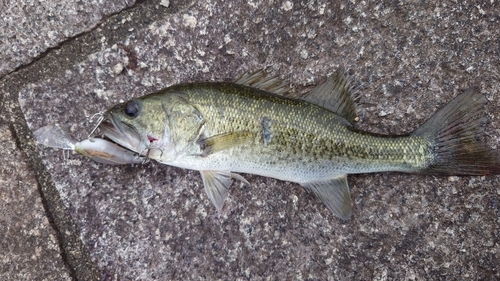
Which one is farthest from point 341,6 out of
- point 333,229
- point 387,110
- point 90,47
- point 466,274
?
point 466,274

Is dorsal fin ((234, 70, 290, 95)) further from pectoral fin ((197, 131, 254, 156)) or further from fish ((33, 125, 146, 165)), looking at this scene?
fish ((33, 125, 146, 165))

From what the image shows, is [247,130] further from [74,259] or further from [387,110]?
[74,259]

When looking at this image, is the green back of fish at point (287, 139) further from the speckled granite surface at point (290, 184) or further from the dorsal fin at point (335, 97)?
the speckled granite surface at point (290, 184)

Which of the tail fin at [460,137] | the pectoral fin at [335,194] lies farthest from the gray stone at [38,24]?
the tail fin at [460,137]

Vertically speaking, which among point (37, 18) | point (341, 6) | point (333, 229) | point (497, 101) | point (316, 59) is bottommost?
point (333, 229)

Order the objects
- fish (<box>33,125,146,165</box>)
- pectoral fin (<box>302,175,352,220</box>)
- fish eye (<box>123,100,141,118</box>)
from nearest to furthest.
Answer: fish eye (<box>123,100,141,118</box>) → fish (<box>33,125,146,165</box>) → pectoral fin (<box>302,175,352,220</box>)

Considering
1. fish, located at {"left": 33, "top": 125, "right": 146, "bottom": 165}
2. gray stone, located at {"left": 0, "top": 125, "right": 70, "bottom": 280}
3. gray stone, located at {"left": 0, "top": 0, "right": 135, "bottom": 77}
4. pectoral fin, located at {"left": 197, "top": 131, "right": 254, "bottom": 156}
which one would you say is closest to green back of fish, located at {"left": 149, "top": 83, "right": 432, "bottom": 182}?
pectoral fin, located at {"left": 197, "top": 131, "right": 254, "bottom": 156}
